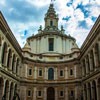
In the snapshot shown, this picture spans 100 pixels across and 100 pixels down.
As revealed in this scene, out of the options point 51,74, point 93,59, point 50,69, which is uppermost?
point 93,59

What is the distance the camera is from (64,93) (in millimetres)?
42156

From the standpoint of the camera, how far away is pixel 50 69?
44.8 m

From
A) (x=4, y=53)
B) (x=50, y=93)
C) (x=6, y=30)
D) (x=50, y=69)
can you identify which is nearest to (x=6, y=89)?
(x=4, y=53)

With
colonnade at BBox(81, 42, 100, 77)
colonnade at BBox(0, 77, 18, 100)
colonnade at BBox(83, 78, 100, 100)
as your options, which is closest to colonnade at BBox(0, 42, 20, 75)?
colonnade at BBox(0, 77, 18, 100)

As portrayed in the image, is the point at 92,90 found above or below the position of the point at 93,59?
below

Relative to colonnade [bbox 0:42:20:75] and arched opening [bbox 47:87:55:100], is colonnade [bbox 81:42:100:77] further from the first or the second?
colonnade [bbox 0:42:20:75]

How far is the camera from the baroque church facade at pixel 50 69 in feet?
107

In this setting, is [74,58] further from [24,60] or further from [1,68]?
[1,68]

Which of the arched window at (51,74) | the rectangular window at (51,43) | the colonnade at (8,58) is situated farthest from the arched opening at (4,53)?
the rectangular window at (51,43)

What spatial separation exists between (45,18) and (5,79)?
1218 inches

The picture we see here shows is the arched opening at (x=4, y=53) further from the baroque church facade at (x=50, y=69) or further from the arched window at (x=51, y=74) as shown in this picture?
the arched window at (x=51, y=74)

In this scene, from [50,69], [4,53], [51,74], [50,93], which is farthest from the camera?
[50,69]

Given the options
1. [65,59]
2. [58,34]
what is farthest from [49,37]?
[65,59]

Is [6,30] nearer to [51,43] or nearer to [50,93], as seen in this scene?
[50,93]
